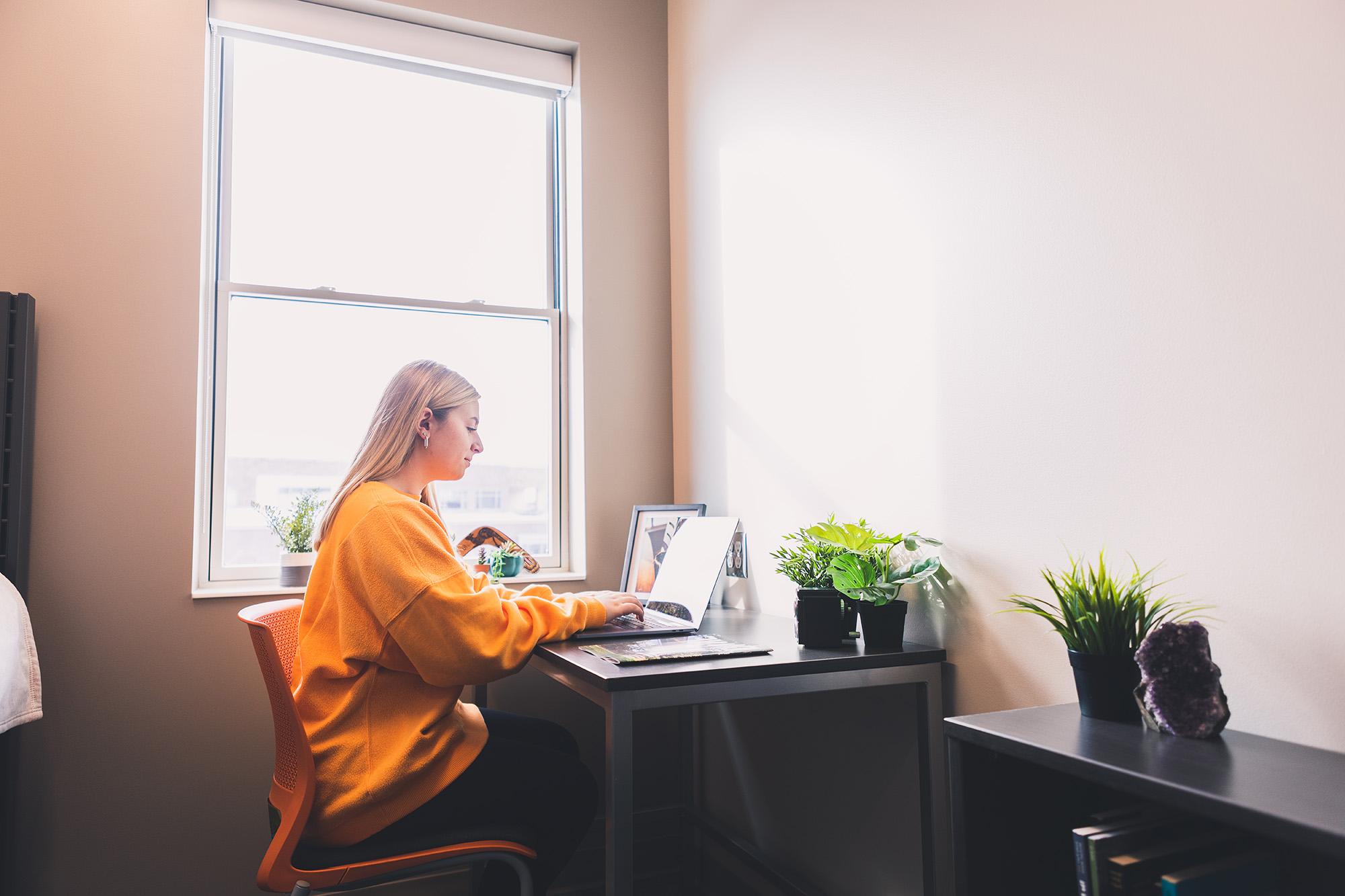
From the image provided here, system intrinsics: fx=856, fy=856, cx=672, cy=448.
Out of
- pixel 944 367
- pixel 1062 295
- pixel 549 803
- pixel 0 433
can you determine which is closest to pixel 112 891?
pixel 0 433

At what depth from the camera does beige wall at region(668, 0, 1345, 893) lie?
102cm

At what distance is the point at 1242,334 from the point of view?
1.07m

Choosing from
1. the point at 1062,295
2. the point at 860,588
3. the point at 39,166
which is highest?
the point at 39,166

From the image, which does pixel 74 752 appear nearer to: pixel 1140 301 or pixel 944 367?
pixel 944 367

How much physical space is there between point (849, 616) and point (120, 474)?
179 cm

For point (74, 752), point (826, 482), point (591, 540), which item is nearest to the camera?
point (826, 482)

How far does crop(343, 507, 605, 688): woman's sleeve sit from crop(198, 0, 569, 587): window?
1033 mm

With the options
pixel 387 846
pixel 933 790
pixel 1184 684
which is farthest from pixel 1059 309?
pixel 387 846

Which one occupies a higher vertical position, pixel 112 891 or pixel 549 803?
pixel 549 803

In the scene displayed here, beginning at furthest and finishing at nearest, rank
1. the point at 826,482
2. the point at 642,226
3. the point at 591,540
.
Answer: the point at 642,226 < the point at 591,540 < the point at 826,482

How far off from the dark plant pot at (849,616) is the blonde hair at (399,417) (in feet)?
2.91

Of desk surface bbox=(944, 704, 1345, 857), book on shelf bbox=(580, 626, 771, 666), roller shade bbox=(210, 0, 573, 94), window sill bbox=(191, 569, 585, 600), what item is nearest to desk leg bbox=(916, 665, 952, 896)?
book on shelf bbox=(580, 626, 771, 666)

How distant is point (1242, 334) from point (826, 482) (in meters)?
0.95

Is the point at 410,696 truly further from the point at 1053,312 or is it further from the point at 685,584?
the point at 1053,312
